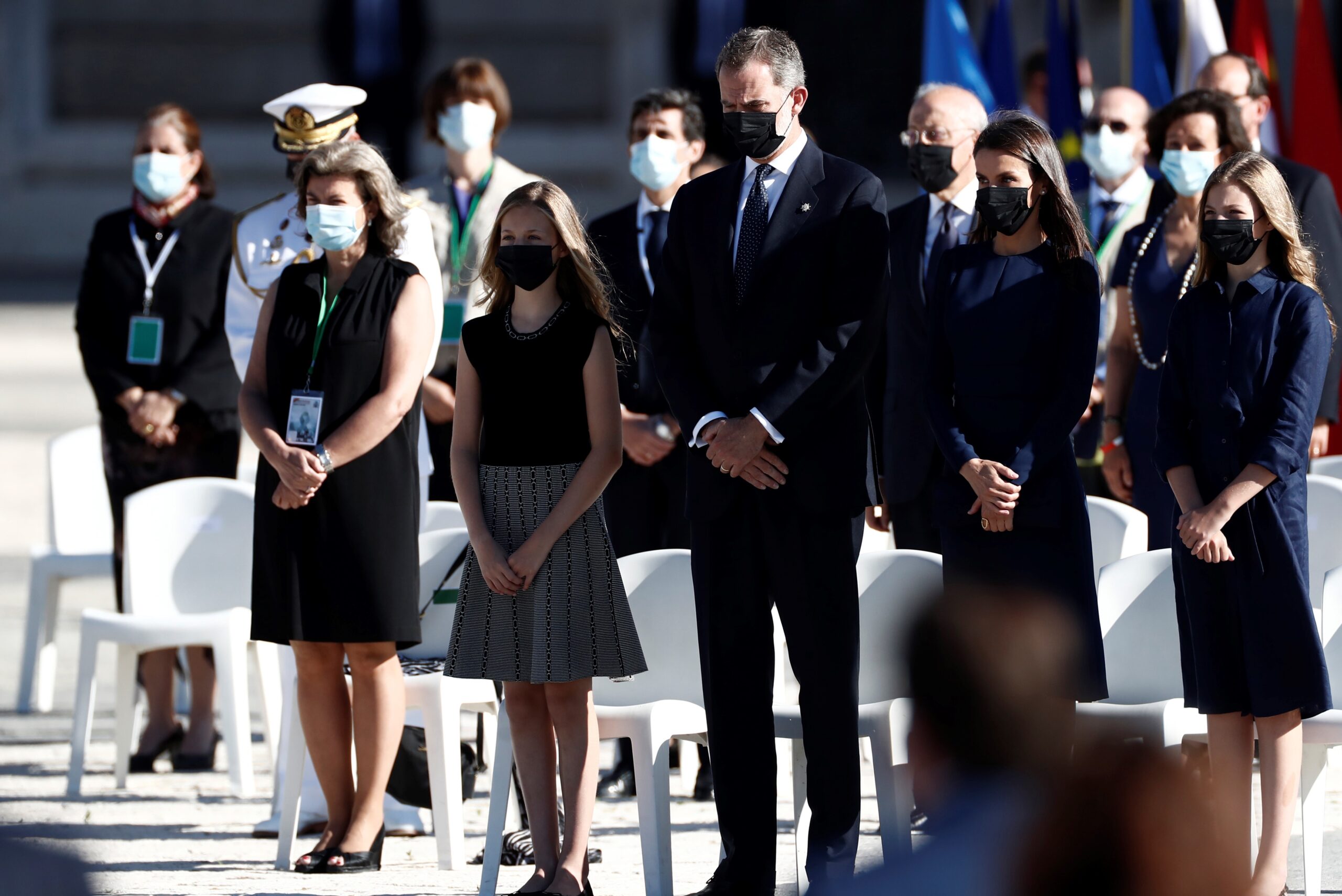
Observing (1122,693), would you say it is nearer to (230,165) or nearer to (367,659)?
(367,659)

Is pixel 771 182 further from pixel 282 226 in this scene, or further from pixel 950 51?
pixel 950 51

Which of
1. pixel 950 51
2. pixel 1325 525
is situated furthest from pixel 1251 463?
pixel 950 51

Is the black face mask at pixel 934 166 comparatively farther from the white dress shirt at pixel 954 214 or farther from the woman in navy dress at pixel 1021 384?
the woman in navy dress at pixel 1021 384

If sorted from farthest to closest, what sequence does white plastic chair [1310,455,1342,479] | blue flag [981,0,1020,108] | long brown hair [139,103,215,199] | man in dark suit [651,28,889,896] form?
blue flag [981,0,1020,108] < long brown hair [139,103,215,199] < white plastic chair [1310,455,1342,479] < man in dark suit [651,28,889,896]

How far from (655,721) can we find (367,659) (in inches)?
32.8

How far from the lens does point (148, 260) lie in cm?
630

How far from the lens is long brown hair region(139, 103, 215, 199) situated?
20.8ft

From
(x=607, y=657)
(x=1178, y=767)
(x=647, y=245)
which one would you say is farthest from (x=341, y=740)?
(x=1178, y=767)

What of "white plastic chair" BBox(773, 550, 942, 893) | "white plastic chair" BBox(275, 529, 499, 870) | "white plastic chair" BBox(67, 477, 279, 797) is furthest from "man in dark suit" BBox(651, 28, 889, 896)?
"white plastic chair" BBox(67, 477, 279, 797)

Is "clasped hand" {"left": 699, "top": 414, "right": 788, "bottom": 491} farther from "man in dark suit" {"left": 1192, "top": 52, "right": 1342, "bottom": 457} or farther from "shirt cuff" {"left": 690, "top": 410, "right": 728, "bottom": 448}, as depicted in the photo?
"man in dark suit" {"left": 1192, "top": 52, "right": 1342, "bottom": 457}

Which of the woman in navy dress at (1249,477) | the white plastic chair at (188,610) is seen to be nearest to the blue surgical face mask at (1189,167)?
the woman in navy dress at (1249,477)

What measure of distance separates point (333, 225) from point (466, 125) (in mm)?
1668

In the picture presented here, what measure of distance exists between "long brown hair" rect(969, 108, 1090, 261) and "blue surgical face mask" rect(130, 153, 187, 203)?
309cm

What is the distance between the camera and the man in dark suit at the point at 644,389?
5566 mm
